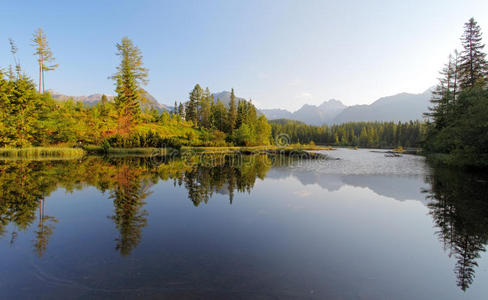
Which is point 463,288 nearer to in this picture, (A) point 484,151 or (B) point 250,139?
(A) point 484,151

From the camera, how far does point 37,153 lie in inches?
1055

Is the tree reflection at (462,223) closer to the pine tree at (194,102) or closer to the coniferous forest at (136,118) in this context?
the coniferous forest at (136,118)

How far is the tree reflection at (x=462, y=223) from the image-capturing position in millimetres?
4796

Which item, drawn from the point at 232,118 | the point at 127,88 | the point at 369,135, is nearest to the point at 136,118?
the point at 127,88

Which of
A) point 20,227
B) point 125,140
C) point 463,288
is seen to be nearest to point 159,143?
point 125,140

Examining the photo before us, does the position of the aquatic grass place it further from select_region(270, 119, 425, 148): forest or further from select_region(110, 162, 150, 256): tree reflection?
select_region(270, 119, 425, 148): forest

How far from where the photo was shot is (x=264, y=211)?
8.49 metres

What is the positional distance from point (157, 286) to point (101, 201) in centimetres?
716

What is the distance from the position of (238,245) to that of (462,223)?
24.5ft

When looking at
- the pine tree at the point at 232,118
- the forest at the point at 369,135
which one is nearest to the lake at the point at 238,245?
the pine tree at the point at 232,118

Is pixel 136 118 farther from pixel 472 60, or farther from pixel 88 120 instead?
pixel 472 60

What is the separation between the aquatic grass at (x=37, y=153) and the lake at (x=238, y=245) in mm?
21239

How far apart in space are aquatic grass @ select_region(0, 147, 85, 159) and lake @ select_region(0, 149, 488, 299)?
69.7ft

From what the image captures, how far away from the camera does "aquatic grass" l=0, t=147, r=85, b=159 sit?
83.8 feet
